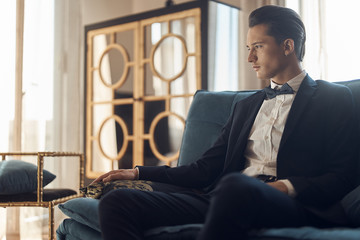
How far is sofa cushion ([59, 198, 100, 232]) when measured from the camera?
142 centimetres

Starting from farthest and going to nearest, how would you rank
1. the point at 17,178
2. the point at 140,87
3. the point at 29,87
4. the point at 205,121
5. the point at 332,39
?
the point at 140,87
the point at 29,87
the point at 332,39
the point at 17,178
the point at 205,121

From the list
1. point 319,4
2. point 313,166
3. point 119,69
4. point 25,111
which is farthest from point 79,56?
point 313,166

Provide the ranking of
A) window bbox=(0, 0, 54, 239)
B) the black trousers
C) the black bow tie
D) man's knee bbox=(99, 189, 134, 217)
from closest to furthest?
the black trousers → man's knee bbox=(99, 189, 134, 217) → the black bow tie → window bbox=(0, 0, 54, 239)

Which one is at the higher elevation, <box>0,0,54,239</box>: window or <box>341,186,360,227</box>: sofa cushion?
<box>0,0,54,239</box>: window

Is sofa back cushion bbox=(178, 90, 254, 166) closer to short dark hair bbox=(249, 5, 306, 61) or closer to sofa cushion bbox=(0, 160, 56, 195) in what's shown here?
short dark hair bbox=(249, 5, 306, 61)

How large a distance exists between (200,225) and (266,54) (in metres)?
0.66

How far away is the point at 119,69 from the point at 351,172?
2611 mm

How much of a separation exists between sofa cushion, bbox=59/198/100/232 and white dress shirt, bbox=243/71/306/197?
54 cm

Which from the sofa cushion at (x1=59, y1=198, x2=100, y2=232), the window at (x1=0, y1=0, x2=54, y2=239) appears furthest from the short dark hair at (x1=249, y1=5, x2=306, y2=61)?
the window at (x1=0, y1=0, x2=54, y2=239)

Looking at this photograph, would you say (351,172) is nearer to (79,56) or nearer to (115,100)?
(115,100)

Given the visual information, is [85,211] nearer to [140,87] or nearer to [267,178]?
[267,178]

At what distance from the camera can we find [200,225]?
127cm

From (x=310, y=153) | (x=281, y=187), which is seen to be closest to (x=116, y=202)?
(x=281, y=187)

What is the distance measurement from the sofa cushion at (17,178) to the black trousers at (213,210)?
3.74ft
